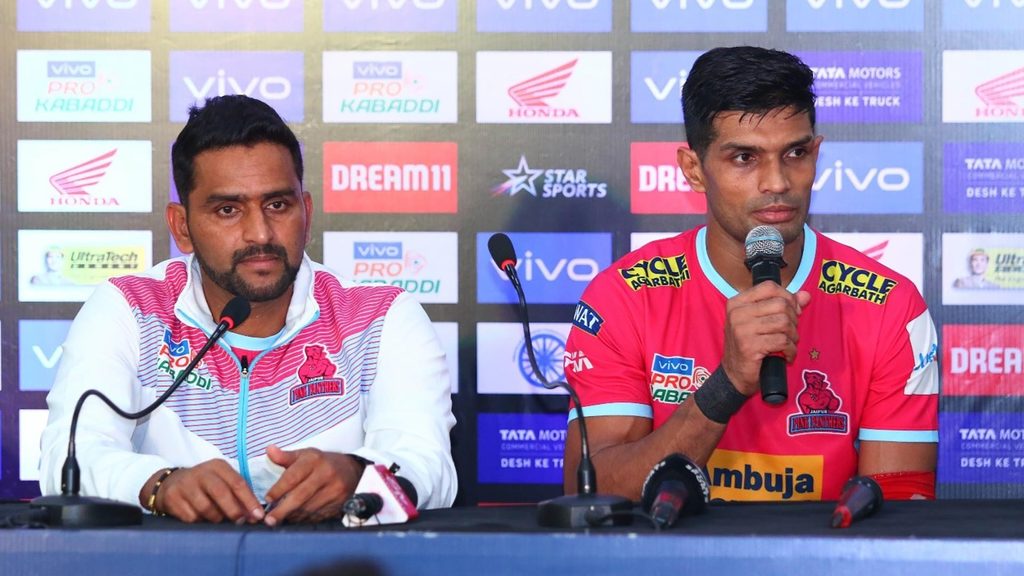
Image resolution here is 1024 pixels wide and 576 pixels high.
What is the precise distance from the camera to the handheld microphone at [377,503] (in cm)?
127

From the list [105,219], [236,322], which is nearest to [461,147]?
[105,219]

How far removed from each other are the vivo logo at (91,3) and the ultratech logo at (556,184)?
1.12 meters

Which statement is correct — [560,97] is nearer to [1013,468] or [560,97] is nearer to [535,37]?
[535,37]

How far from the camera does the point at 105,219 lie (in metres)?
3.04

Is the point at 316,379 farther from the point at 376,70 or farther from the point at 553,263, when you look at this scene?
the point at 376,70

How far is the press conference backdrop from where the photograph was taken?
2.98 meters

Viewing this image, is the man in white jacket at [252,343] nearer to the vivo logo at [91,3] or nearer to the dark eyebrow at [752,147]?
the dark eyebrow at [752,147]

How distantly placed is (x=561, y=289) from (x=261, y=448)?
3.87ft

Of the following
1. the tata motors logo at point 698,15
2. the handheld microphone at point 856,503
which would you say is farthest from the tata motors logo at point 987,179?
the handheld microphone at point 856,503

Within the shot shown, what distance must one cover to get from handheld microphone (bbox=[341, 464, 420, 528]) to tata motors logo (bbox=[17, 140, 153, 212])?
1.91 metres

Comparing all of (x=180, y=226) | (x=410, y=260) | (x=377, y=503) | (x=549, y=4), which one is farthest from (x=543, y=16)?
(x=377, y=503)

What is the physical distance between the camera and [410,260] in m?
3.03

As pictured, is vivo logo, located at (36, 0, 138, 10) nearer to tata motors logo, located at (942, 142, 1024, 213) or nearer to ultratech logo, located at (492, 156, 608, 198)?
ultratech logo, located at (492, 156, 608, 198)

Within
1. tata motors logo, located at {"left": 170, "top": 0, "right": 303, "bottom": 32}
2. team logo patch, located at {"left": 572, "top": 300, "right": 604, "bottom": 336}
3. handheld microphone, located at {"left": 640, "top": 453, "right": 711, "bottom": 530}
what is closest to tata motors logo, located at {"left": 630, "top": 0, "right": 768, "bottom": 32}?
tata motors logo, located at {"left": 170, "top": 0, "right": 303, "bottom": 32}
